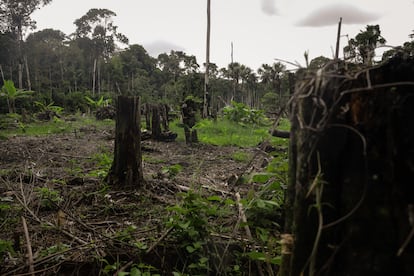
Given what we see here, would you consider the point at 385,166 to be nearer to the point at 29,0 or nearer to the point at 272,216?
the point at 272,216

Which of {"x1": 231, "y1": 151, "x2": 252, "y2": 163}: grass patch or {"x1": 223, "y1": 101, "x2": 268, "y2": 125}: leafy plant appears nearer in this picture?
{"x1": 231, "y1": 151, "x2": 252, "y2": 163}: grass patch

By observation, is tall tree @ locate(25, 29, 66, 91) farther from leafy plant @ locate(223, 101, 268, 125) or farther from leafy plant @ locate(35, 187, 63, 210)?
leafy plant @ locate(35, 187, 63, 210)

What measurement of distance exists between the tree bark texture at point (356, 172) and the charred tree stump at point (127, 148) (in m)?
2.70

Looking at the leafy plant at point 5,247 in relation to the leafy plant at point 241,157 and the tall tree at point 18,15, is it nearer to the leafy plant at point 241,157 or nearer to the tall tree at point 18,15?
the leafy plant at point 241,157

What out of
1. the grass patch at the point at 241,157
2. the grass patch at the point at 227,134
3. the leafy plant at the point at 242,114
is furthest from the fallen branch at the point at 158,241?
A: the leafy plant at the point at 242,114

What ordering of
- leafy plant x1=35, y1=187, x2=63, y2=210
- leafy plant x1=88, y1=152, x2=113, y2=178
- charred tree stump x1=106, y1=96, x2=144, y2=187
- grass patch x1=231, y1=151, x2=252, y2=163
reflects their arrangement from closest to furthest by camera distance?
leafy plant x1=35, y1=187, x2=63, y2=210 < charred tree stump x1=106, y1=96, x2=144, y2=187 < leafy plant x1=88, y1=152, x2=113, y2=178 < grass patch x1=231, y1=151, x2=252, y2=163

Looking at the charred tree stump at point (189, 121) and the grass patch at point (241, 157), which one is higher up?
the charred tree stump at point (189, 121)

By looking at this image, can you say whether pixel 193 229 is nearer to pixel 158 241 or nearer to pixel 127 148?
pixel 158 241

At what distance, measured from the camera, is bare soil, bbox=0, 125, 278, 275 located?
2.20m

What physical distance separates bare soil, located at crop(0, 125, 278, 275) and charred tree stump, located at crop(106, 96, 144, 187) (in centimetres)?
12

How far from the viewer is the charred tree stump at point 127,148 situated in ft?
12.3

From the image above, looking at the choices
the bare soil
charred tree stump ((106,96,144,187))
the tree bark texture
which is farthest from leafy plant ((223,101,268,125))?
the tree bark texture

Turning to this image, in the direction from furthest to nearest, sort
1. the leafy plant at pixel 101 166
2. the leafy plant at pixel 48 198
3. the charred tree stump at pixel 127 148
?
the leafy plant at pixel 101 166, the charred tree stump at pixel 127 148, the leafy plant at pixel 48 198

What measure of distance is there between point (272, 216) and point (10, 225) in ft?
7.43
